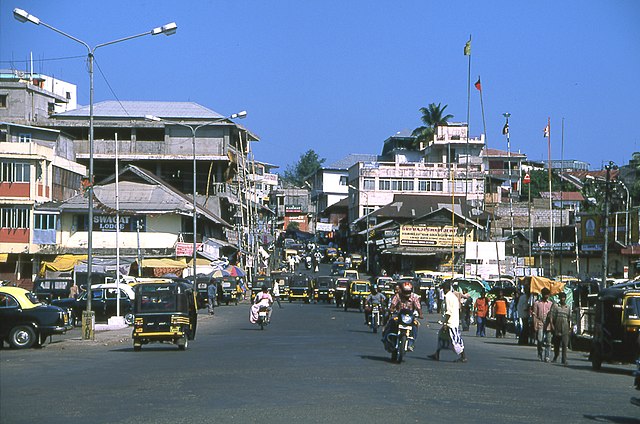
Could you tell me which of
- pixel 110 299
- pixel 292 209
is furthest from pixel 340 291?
pixel 292 209

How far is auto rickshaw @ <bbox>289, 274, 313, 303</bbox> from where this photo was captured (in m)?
68.3

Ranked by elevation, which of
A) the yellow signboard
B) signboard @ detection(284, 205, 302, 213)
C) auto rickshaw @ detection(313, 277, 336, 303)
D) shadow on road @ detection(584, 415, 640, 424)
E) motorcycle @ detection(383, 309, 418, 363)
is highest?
signboard @ detection(284, 205, 302, 213)

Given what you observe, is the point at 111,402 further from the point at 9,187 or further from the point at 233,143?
the point at 233,143

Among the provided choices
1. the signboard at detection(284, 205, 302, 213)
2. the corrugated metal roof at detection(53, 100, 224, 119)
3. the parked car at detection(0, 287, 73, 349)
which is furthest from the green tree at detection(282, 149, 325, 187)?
the parked car at detection(0, 287, 73, 349)

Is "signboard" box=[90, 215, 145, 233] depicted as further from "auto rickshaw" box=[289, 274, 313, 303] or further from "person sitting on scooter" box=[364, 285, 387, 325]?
"person sitting on scooter" box=[364, 285, 387, 325]

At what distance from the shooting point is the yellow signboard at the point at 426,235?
7975cm

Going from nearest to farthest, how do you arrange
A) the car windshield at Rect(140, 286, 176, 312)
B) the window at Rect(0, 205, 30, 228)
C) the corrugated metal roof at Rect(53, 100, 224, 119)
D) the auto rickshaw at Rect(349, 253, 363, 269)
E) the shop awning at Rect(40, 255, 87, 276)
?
the car windshield at Rect(140, 286, 176, 312)
the shop awning at Rect(40, 255, 87, 276)
the window at Rect(0, 205, 30, 228)
the corrugated metal roof at Rect(53, 100, 224, 119)
the auto rickshaw at Rect(349, 253, 363, 269)

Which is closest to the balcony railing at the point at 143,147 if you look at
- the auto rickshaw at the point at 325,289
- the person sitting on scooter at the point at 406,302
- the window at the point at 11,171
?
the auto rickshaw at the point at 325,289

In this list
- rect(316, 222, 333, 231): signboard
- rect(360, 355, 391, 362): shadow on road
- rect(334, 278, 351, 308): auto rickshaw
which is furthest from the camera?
rect(316, 222, 333, 231): signboard

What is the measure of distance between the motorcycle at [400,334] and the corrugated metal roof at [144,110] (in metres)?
68.8

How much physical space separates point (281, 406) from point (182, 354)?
11.7 meters

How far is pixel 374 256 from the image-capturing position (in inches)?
3954

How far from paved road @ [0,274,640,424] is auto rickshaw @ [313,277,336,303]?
40172mm

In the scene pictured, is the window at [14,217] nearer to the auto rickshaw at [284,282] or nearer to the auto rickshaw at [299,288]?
the auto rickshaw at [284,282]
